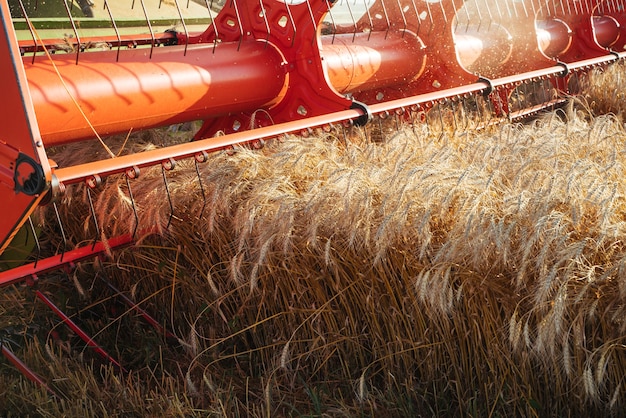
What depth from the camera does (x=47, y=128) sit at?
2930 mm

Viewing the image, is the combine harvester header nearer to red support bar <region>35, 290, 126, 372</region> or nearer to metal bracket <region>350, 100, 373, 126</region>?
metal bracket <region>350, 100, 373, 126</region>

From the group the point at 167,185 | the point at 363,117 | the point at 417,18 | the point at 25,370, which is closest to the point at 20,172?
the point at 167,185

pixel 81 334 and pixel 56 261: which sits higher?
pixel 56 261

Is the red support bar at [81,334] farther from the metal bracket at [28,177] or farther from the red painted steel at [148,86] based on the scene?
the metal bracket at [28,177]

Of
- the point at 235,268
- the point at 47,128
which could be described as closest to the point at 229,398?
the point at 235,268

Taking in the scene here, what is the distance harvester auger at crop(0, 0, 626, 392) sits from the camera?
2.43 meters

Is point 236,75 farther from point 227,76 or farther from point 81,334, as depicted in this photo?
point 81,334

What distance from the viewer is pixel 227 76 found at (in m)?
3.56

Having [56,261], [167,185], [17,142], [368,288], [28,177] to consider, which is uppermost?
[17,142]

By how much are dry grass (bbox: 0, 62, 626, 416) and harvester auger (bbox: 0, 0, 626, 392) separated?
0.20m

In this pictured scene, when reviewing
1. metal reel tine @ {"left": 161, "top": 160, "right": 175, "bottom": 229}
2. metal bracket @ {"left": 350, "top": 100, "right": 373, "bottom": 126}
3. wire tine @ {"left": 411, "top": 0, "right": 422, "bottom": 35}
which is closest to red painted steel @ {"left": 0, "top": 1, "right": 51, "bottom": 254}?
metal reel tine @ {"left": 161, "top": 160, "right": 175, "bottom": 229}

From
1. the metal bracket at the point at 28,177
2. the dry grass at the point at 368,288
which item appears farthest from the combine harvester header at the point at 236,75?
the dry grass at the point at 368,288

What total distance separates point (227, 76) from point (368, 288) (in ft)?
4.43

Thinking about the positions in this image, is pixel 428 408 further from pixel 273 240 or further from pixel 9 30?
pixel 9 30
